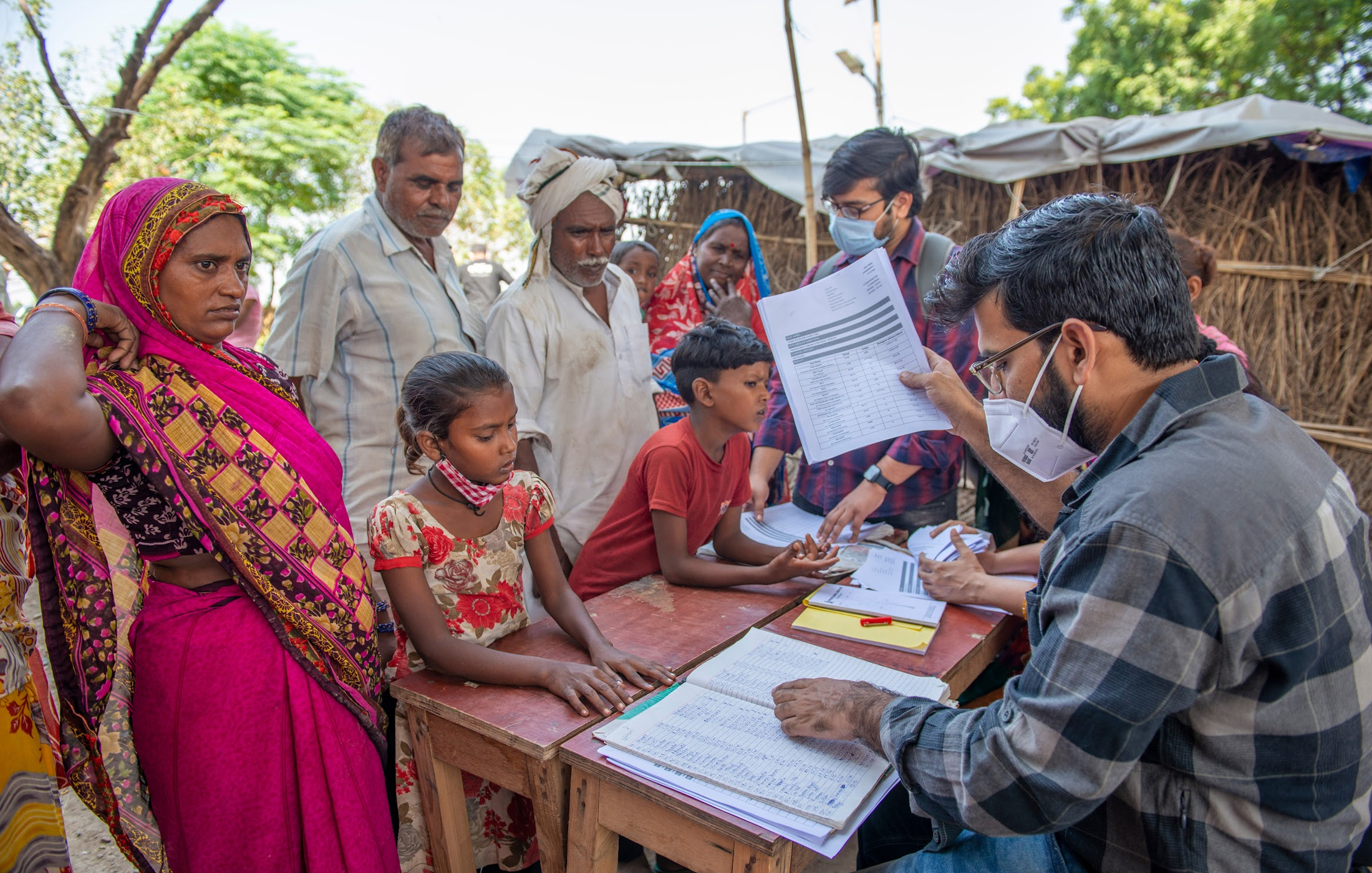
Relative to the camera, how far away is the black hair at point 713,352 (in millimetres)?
2617

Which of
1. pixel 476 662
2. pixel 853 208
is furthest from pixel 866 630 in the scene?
pixel 853 208

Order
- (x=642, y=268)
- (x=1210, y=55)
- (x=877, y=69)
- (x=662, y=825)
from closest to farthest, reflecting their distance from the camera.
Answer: (x=662, y=825)
(x=642, y=268)
(x=877, y=69)
(x=1210, y=55)

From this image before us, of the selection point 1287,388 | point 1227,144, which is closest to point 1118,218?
point 1227,144

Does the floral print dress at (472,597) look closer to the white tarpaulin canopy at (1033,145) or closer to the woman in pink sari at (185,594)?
the woman in pink sari at (185,594)

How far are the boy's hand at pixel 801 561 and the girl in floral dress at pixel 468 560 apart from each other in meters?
0.62

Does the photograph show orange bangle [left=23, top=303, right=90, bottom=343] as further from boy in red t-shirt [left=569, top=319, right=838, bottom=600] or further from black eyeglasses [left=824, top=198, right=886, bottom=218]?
black eyeglasses [left=824, top=198, right=886, bottom=218]

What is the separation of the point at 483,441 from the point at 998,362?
1230 millimetres

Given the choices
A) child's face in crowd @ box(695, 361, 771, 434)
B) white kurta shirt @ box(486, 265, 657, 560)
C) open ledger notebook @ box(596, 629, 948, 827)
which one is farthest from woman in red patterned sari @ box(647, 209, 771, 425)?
open ledger notebook @ box(596, 629, 948, 827)

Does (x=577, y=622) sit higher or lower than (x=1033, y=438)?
lower

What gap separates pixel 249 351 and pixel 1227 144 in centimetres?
572

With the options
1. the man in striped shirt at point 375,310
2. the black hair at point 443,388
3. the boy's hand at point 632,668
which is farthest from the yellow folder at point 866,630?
the man in striped shirt at point 375,310

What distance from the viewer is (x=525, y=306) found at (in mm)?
2770

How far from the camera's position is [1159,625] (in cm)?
99

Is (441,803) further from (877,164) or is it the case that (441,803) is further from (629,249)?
(629,249)
